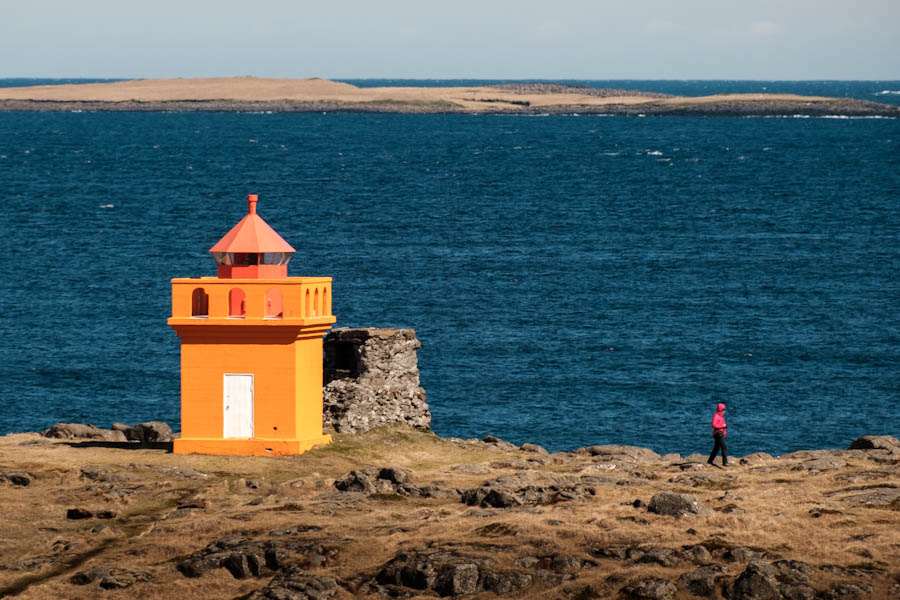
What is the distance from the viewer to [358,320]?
74.6 meters

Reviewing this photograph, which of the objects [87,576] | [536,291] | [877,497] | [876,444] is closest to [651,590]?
[877,497]

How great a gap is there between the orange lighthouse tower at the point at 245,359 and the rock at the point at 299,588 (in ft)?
32.0

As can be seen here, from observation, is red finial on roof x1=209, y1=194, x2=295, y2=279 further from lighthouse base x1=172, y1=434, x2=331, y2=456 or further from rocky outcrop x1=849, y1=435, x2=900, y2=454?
rocky outcrop x1=849, y1=435, x2=900, y2=454

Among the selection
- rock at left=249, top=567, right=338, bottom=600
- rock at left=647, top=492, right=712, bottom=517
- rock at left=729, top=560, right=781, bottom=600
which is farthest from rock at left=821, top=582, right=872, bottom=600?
rock at left=249, top=567, right=338, bottom=600

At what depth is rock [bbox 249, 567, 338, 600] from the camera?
25.0 meters

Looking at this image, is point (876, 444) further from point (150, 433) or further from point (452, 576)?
point (150, 433)

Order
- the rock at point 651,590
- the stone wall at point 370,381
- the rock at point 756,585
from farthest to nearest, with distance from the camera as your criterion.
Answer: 1. the stone wall at point 370,381
2. the rock at point 651,590
3. the rock at point 756,585

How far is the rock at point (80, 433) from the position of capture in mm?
40062

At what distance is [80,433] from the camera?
40.4 m

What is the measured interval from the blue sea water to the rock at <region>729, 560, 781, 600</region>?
28.8 metres

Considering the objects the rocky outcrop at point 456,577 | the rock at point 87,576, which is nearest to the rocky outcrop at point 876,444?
the rocky outcrop at point 456,577

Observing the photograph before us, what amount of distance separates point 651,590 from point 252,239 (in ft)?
49.7

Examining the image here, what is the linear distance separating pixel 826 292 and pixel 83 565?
66166 mm

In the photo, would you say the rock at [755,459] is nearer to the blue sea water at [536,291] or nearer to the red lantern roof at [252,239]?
the red lantern roof at [252,239]
